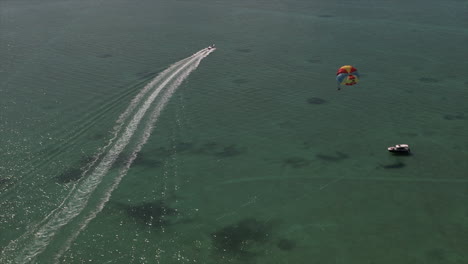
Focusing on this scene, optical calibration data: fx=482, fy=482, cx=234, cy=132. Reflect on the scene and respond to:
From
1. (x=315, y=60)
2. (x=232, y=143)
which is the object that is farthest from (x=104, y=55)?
(x=232, y=143)

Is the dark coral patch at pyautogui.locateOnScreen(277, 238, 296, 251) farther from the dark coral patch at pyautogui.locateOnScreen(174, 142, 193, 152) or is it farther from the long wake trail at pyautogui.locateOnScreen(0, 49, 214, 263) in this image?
the dark coral patch at pyautogui.locateOnScreen(174, 142, 193, 152)

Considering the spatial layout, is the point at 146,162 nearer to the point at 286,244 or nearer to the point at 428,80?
the point at 286,244

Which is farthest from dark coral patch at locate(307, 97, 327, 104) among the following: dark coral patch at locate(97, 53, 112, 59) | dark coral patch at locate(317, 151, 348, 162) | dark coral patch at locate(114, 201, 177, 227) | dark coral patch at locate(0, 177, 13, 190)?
dark coral patch at locate(0, 177, 13, 190)

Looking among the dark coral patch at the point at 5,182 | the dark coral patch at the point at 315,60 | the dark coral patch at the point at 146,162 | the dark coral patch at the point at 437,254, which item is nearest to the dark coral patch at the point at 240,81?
the dark coral patch at the point at 315,60

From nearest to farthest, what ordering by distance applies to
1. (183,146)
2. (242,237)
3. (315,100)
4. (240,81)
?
(242,237) < (183,146) < (315,100) < (240,81)

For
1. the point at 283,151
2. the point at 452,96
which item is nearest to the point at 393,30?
the point at 452,96
